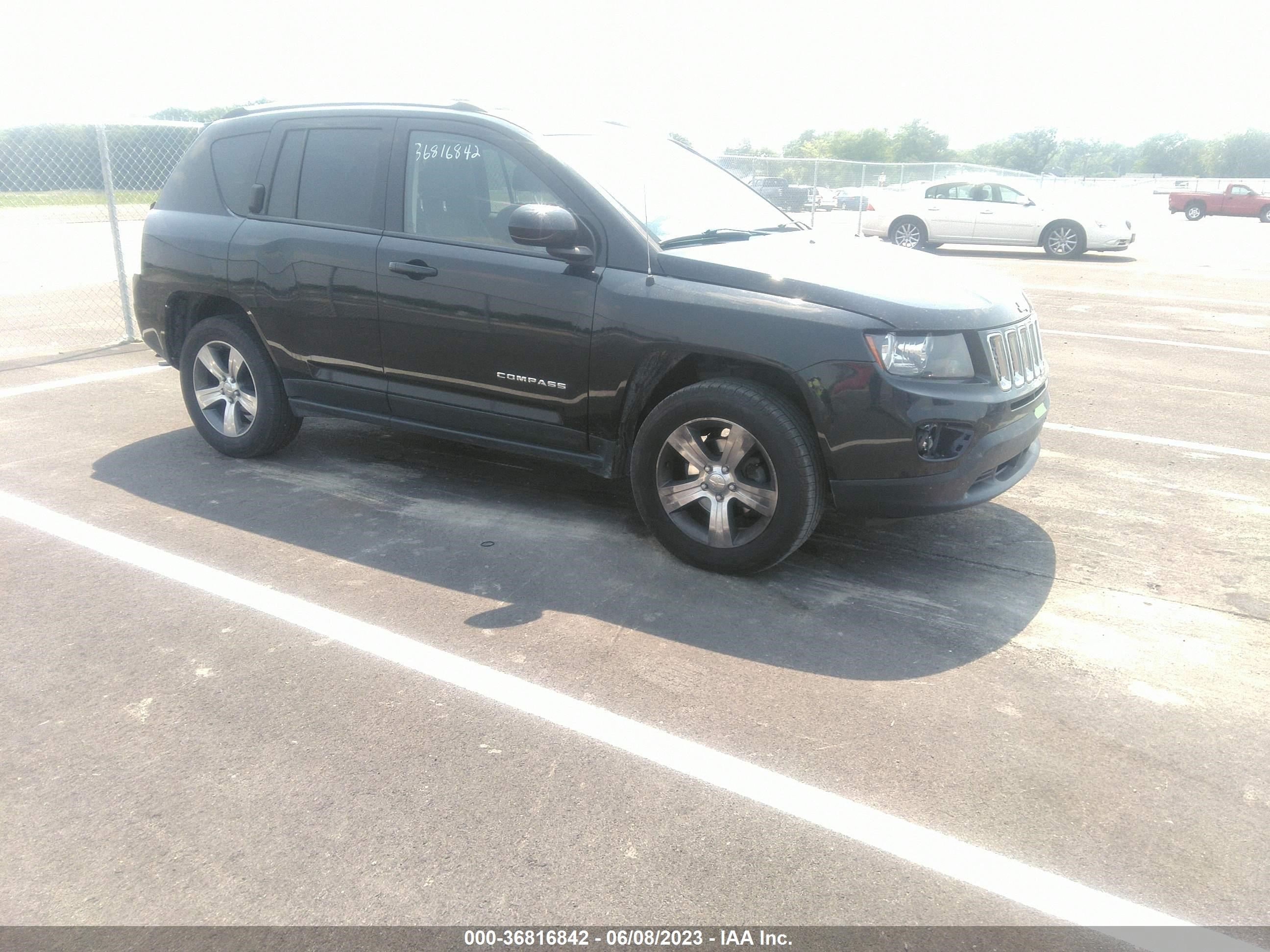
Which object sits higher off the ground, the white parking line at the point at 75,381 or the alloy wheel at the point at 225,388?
the alloy wheel at the point at 225,388

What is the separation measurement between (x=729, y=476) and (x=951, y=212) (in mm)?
18239

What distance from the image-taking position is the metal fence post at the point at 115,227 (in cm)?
891

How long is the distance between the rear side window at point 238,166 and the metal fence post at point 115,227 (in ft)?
13.2

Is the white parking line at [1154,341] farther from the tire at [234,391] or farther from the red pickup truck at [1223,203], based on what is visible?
the red pickup truck at [1223,203]

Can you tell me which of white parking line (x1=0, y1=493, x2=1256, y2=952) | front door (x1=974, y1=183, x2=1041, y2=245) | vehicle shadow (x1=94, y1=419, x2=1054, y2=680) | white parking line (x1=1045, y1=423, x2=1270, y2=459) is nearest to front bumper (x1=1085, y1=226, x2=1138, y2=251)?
front door (x1=974, y1=183, x2=1041, y2=245)

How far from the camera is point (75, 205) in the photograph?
16859 mm

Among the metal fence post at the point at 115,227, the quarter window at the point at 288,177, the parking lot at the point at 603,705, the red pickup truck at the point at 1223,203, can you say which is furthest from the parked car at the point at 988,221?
the red pickup truck at the point at 1223,203

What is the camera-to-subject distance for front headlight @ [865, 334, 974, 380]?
3912 millimetres

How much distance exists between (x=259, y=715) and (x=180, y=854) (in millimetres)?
660

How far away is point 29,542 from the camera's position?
15.4 feet

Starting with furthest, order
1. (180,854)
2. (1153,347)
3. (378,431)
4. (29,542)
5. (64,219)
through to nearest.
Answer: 1. (64,219)
2. (1153,347)
3. (378,431)
4. (29,542)
5. (180,854)

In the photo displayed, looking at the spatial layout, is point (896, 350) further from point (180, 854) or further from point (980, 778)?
point (180, 854)

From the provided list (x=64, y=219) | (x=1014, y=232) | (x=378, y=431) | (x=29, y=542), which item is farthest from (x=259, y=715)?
(x=64, y=219)

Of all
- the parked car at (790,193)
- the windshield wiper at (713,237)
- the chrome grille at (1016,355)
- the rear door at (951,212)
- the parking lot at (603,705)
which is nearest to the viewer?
the parking lot at (603,705)
